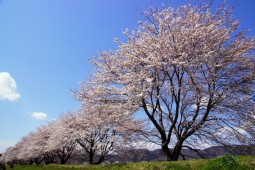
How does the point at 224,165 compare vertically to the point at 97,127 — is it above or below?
below

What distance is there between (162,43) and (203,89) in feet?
13.0

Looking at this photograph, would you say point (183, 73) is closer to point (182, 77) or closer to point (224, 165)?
point (182, 77)

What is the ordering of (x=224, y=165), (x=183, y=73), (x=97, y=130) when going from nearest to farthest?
1. (x=224, y=165)
2. (x=183, y=73)
3. (x=97, y=130)

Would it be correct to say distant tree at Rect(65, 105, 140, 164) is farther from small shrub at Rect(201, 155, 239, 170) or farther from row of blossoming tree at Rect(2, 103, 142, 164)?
small shrub at Rect(201, 155, 239, 170)

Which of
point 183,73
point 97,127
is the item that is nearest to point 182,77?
point 183,73

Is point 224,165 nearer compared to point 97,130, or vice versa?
point 224,165

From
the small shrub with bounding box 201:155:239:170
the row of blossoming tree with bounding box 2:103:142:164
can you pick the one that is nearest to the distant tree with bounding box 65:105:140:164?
the row of blossoming tree with bounding box 2:103:142:164

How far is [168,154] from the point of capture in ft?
63.5

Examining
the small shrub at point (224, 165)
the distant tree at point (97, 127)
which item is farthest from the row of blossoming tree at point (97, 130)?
the small shrub at point (224, 165)

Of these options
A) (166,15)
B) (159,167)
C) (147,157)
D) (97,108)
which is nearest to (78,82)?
(97,108)

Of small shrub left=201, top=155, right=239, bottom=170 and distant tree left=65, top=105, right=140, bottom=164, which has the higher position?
distant tree left=65, top=105, right=140, bottom=164

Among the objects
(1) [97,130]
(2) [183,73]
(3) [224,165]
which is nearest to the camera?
(3) [224,165]

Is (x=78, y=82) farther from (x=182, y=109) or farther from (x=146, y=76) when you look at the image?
(x=182, y=109)

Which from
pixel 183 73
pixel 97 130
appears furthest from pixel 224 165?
pixel 97 130
